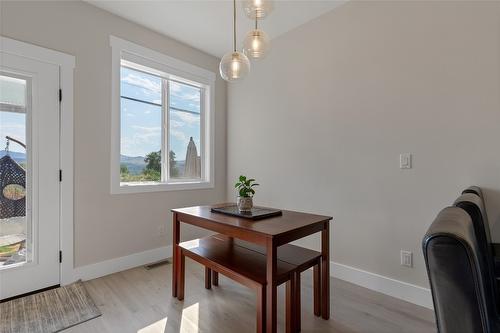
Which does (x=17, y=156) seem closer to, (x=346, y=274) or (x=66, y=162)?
(x=66, y=162)

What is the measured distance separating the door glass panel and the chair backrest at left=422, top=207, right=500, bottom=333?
2.82 m

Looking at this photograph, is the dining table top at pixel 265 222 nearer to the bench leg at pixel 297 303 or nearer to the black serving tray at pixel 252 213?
the black serving tray at pixel 252 213

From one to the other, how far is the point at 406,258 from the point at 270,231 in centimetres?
137

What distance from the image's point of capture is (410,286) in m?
2.09

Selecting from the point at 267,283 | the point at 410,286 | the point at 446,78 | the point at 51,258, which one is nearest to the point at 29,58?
the point at 51,258

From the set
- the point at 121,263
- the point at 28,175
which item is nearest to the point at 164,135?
the point at 28,175

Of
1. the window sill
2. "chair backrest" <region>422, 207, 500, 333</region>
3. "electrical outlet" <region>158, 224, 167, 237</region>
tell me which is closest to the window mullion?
the window sill

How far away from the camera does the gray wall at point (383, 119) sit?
1.82m

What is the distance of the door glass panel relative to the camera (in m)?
2.08

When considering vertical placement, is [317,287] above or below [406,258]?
below

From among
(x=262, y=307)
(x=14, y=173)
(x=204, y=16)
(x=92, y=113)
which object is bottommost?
(x=262, y=307)

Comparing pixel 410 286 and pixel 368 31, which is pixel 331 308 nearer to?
pixel 410 286

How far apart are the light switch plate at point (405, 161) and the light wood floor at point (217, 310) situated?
1.11 metres

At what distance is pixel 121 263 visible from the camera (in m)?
2.71
